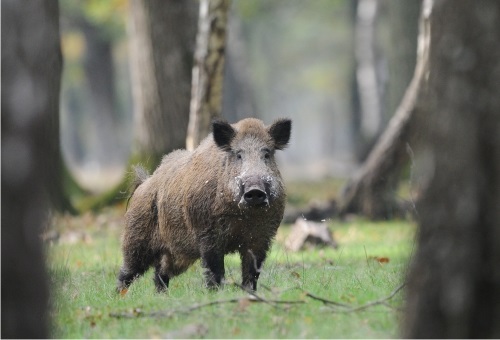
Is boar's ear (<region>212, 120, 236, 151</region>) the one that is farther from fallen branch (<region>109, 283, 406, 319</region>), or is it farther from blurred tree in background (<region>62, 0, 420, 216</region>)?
blurred tree in background (<region>62, 0, 420, 216</region>)

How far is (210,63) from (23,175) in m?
9.05

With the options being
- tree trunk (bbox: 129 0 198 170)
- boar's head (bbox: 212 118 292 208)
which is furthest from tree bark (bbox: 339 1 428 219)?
boar's head (bbox: 212 118 292 208)

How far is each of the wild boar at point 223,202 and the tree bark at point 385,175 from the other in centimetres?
725

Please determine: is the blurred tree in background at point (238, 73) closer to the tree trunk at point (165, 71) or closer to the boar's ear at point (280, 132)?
the tree trunk at point (165, 71)

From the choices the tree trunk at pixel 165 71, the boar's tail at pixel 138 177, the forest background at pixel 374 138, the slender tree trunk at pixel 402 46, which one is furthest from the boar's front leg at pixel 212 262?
the slender tree trunk at pixel 402 46

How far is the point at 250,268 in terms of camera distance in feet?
31.1

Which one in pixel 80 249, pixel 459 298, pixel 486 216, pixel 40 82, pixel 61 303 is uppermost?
pixel 40 82

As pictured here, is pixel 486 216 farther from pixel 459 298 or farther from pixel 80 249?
pixel 80 249

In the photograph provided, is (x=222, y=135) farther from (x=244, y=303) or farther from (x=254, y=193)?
(x=244, y=303)

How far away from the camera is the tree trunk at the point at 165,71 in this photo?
17969mm

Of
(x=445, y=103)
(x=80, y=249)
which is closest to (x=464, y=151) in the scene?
(x=445, y=103)

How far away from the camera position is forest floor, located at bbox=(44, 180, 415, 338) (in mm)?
6992

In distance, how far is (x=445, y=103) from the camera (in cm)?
563

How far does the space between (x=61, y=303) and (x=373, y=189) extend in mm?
10426
